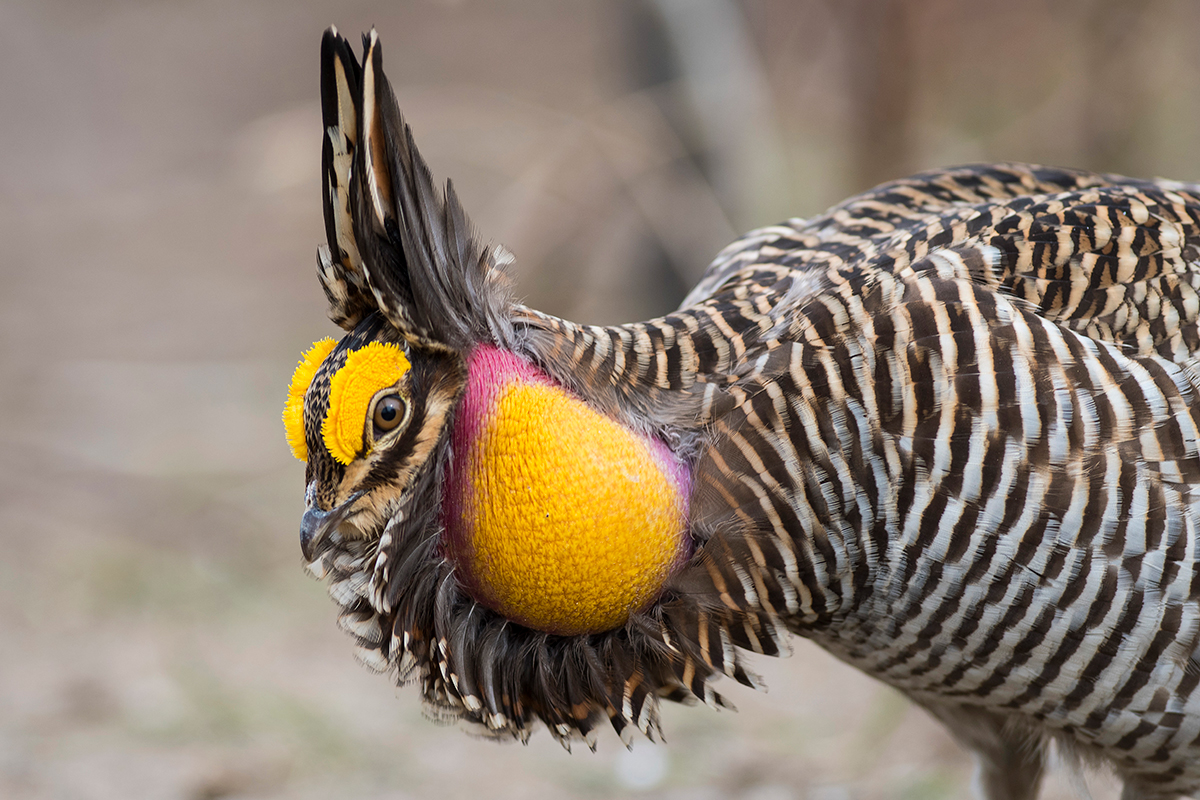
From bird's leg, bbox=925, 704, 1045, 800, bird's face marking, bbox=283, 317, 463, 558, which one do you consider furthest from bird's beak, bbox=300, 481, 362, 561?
bird's leg, bbox=925, 704, 1045, 800

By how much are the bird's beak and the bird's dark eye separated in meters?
0.13

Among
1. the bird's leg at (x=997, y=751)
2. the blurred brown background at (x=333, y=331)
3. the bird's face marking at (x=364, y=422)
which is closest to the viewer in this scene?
the bird's face marking at (x=364, y=422)

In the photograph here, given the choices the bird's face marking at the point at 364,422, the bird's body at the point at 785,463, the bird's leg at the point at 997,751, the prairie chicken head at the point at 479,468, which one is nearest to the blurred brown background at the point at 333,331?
the bird's leg at the point at 997,751

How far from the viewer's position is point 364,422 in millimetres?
1887

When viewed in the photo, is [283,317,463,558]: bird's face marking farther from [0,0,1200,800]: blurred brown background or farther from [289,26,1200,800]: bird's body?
[0,0,1200,800]: blurred brown background

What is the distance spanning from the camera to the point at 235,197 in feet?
31.1

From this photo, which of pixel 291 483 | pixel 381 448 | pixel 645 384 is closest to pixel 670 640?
pixel 645 384

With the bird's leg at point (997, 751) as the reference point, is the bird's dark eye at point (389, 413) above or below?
above

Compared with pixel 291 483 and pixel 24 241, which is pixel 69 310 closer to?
pixel 24 241

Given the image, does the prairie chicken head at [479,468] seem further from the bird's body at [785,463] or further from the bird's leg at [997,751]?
the bird's leg at [997,751]

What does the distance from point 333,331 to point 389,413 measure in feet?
5.17

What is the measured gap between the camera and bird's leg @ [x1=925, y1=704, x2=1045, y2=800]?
251 centimetres

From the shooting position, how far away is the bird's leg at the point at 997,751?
2508 mm

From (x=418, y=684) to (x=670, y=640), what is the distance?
0.48 meters
